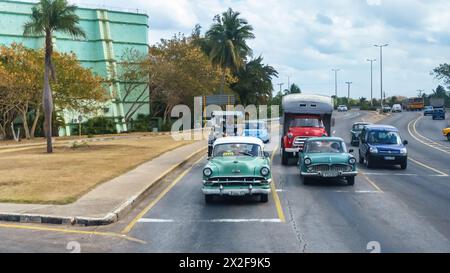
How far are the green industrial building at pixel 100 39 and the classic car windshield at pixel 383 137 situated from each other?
39.9 m

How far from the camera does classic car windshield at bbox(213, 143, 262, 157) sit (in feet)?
55.4

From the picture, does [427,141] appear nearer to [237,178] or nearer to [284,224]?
[237,178]

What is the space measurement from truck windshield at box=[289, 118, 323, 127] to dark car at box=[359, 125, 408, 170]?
7.26 feet

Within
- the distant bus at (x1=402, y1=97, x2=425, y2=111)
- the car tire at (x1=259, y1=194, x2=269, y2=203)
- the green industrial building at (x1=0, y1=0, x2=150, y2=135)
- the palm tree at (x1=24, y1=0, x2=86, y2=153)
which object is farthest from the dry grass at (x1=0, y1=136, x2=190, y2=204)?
the distant bus at (x1=402, y1=97, x2=425, y2=111)

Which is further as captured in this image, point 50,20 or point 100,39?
point 100,39

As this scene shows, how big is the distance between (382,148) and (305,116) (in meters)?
4.65

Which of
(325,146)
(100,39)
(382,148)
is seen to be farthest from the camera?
(100,39)

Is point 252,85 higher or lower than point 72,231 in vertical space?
higher

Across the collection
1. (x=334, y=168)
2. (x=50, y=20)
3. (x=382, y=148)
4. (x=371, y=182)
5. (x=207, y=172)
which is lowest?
(x=371, y=182)

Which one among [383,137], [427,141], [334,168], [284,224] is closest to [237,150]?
[334,168]

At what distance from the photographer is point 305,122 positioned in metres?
28.4

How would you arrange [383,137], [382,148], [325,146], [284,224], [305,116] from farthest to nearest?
[305,116]
[383,137]
[382,148]
[325,146]
[284,224]

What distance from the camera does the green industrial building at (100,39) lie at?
188 feet

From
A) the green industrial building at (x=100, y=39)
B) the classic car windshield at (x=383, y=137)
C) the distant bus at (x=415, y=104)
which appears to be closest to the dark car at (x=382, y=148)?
the classic car windshield at (x=383, y=137)
